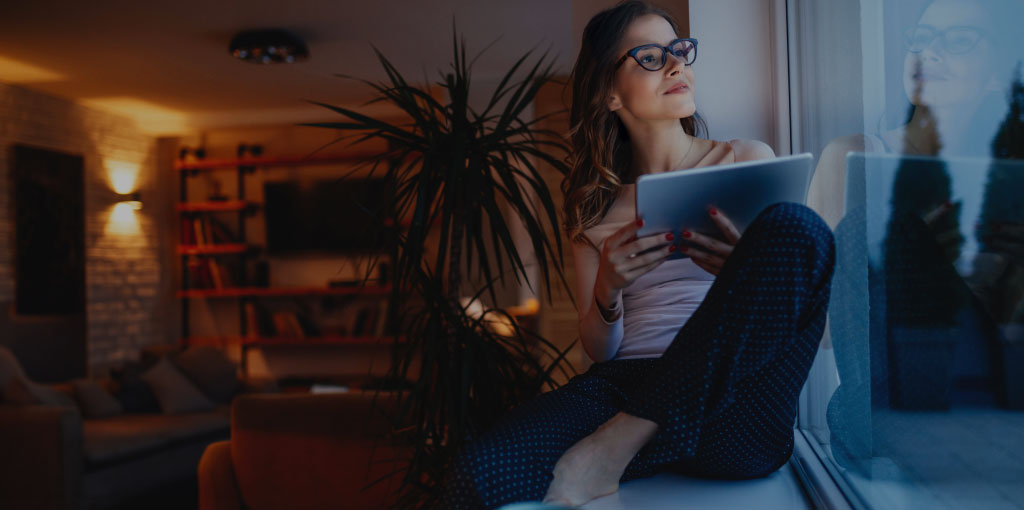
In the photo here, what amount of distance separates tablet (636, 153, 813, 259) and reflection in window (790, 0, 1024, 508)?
136 millimetres

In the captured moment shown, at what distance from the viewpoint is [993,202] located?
0.70 metres

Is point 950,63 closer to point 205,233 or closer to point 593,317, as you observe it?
point 593,317

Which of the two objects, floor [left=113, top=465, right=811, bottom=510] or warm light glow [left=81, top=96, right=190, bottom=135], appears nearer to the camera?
floor [left=113, top=465, right=811, bottom=510]

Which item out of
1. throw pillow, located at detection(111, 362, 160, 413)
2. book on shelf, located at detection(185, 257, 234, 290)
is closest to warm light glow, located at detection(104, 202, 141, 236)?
book on shelf, located at detection(185, 257, 234, 290)

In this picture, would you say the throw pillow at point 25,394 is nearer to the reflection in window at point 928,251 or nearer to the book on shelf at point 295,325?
the book on shelf at point 295,325

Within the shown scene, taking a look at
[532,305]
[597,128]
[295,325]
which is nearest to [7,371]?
[295,325]

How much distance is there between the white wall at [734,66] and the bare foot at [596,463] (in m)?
0.92

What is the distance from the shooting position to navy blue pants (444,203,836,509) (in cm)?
107

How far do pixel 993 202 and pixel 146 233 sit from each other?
7312 millimetres

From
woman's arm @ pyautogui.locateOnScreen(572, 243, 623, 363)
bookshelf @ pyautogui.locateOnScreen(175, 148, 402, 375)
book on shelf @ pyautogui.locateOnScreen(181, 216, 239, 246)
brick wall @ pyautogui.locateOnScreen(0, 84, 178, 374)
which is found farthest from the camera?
book on shelf @ pyautogui.locateOnScreen(181, 216, 239, 246)

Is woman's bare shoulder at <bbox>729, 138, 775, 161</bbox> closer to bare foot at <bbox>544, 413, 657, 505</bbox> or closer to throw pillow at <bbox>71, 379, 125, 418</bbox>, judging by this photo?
bare foot at <bbox>544, 413, 657, 505</bbox>

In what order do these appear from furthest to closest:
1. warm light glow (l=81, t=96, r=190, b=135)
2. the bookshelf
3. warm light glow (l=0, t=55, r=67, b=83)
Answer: the bookshelf < warm light glow (l=81, t=96, r=190, b=135) < warm light glow (l=0, t=55, r=67, b=83)

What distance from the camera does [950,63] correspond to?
2.64 ft

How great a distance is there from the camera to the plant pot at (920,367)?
2.95 feet
